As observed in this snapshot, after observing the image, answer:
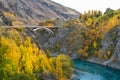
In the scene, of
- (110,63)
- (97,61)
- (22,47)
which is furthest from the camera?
(97,61)

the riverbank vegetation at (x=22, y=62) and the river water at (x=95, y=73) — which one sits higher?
the riverbank vegetation at (x=22, y=62)

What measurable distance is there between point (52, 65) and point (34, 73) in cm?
1304

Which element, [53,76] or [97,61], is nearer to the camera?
[53,76]

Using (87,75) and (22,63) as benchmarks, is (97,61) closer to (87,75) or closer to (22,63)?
(87,75)

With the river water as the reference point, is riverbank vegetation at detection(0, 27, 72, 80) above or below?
above

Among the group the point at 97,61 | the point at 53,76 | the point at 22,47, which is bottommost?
the point at 97,61

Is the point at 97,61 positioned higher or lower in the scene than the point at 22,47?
lower

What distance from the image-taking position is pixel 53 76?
104 metres

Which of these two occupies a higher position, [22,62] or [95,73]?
[22,62]

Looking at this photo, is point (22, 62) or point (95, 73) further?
point (95, 73)

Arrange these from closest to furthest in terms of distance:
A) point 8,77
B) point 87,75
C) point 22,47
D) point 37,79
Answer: point 8,77, point 37,79, point 22,47, point 87,75

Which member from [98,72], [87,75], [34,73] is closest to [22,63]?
[34,73]

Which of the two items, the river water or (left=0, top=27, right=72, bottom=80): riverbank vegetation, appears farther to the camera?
the river water

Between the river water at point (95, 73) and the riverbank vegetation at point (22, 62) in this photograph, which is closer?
the riverbank vegetation at point (22, 62)
